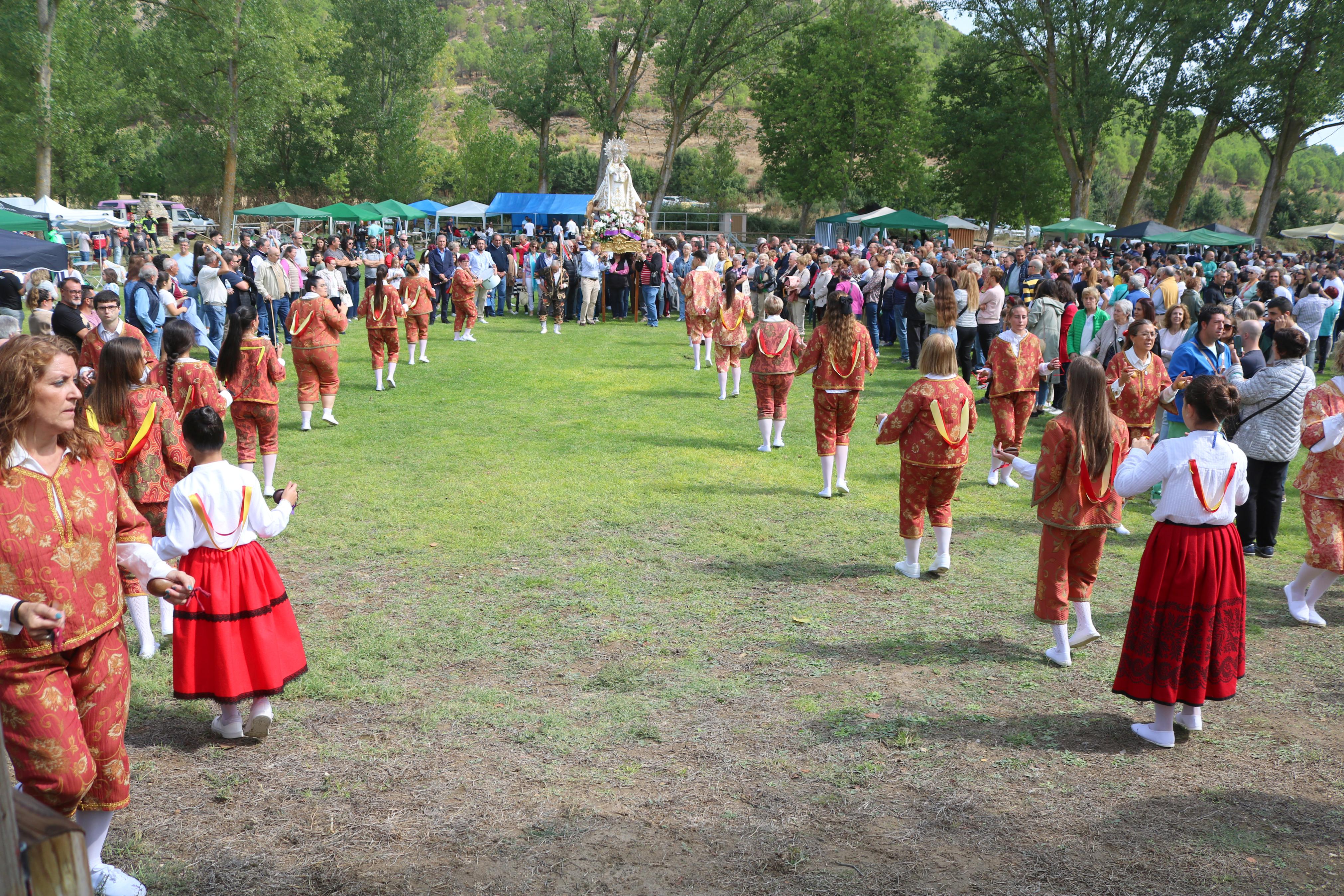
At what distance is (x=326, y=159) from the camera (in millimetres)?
58500

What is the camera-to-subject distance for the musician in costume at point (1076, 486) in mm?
5465

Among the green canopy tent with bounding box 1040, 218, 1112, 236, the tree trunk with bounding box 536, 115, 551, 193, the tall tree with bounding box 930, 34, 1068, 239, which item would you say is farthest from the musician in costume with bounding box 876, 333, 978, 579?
the tree trunk with bounding box 536, 115, 551, 193

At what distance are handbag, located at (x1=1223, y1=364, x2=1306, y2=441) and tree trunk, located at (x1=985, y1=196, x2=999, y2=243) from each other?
41.5m

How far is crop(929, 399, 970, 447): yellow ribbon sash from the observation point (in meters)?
6.89

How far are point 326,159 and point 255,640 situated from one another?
197 ft

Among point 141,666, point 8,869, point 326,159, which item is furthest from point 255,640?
point 326,159

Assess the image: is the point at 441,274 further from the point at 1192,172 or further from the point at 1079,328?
the point at 1192,172

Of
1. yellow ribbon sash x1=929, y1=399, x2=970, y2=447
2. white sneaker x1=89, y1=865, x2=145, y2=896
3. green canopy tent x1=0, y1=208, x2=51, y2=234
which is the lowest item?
white sneaker x1=89, y1=865, x2=145, y2=896

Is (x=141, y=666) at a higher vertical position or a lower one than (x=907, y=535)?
lower

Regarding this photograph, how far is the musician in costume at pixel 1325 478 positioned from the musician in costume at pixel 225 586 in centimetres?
610

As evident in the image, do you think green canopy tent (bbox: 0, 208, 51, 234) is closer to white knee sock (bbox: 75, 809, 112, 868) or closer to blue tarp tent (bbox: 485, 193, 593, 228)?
white knee sock (bbox: 75, 809, 112, 868)

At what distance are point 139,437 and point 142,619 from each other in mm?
1084

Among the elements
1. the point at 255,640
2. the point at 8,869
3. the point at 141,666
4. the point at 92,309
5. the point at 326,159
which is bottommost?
the point at 141,666

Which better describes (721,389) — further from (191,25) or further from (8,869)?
(191,25)
